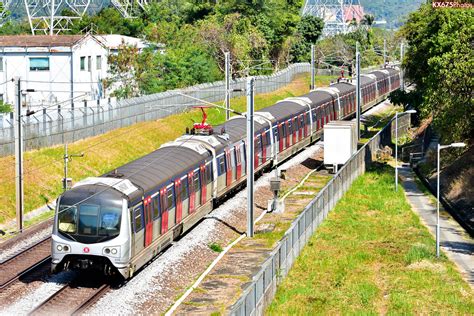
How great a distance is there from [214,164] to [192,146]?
6.31ft

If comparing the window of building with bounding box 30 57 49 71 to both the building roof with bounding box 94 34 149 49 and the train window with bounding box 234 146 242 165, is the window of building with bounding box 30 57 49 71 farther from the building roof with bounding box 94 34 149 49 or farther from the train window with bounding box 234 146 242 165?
the train window with bounding box 234 146 242 165

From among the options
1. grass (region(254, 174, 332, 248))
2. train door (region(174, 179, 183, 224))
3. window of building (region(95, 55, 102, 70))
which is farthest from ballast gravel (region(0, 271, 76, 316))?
window of building (region(95, 55, 102, 70))

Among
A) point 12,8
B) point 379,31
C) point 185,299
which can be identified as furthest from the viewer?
point 379,31

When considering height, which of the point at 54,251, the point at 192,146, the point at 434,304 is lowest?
the point at 434,304

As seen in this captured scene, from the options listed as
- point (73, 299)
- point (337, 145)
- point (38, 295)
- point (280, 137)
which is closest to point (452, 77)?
point (337, 145)

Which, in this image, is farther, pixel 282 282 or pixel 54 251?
pixel 282 282

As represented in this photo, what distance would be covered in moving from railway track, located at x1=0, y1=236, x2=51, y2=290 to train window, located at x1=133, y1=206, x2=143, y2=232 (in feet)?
15.8

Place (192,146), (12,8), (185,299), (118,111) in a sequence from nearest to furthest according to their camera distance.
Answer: (185,299)
(192,146)
(118,111)
(12,8)

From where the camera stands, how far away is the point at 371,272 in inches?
1447

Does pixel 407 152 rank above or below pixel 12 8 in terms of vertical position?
below

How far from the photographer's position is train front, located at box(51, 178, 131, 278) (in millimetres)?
30969

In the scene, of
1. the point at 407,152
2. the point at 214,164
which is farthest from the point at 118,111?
the point at 214,164

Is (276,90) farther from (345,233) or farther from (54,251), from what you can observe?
(54,251)

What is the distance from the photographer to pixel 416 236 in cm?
4400
